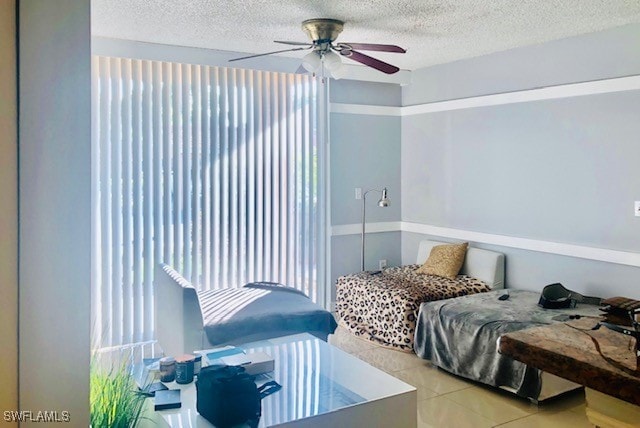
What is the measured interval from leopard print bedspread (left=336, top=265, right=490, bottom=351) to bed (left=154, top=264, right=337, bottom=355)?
72cm

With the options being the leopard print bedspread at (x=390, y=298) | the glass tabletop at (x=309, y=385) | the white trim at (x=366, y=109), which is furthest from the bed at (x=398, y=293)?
the white trim at (x=366, y=109)

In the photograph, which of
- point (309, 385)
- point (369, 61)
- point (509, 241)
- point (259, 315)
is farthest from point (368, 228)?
point (309, 385)

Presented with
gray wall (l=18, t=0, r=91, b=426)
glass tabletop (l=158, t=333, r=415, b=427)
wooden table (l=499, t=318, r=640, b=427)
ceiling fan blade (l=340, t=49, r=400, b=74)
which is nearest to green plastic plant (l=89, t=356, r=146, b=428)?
glass tabletop (l=158, t=333, r=415, b=427)

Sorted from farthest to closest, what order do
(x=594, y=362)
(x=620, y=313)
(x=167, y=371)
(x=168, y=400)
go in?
1. (x=167, y=371)
2. (x=168, y=400)
3. (x=620, y=313)
4. (x=594, y=362)

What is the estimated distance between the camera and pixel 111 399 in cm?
175

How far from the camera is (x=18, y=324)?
108cm

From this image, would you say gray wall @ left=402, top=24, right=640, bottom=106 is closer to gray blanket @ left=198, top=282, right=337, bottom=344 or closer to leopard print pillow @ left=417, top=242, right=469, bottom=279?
leopard print pillow @ left=417, top=242, right=469, bottom=279

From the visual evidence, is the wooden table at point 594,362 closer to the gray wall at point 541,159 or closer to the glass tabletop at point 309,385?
the glass tabletop at point 309,385

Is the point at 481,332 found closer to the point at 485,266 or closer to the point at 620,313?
the point at 485,266

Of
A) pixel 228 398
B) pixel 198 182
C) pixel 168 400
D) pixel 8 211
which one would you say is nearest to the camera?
pixel 8 211

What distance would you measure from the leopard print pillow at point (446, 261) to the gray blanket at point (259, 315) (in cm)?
142

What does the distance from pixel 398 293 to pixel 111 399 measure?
3086 mm

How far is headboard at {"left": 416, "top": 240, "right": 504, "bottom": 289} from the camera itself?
15.9 ft

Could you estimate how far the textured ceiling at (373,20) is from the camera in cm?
344
